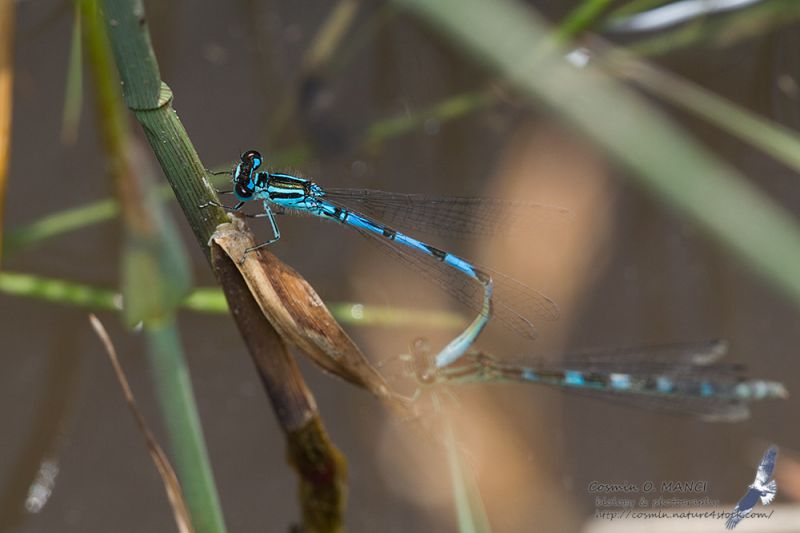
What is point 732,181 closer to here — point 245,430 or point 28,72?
point 245,430

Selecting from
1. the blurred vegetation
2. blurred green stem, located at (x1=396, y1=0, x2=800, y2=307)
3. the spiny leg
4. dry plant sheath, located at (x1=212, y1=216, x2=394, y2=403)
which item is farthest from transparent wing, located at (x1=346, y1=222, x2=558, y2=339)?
blurred green stem, located at (x1=396, y1=0, x2=800, y2=307)

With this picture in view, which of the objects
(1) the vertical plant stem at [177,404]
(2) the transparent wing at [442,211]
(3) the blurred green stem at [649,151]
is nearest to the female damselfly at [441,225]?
(2) the transparent wing at [442,211]

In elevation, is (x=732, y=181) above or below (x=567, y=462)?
below

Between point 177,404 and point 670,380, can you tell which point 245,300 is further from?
point 670,380

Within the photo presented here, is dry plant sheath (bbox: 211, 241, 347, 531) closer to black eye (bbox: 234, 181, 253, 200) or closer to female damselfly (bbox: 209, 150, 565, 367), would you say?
black eye (bbox: 234, 181, 253, 200)

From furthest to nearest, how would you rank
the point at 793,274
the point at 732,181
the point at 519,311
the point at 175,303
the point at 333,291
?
the point at 333,291 → the point at 519,311 → the point at 175,303 → the point at 732,181 → the point at 793,274

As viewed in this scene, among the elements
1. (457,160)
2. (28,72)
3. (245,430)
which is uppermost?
(28,72)

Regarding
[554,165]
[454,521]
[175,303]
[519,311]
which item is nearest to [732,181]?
[175,303]

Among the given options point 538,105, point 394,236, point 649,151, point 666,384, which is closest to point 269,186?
point 394,236
